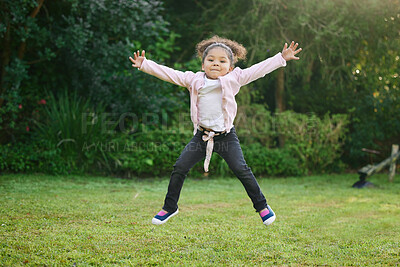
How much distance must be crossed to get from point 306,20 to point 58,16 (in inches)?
179

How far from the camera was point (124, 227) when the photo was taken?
440 centimetres

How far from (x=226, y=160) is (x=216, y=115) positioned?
1.22 feet

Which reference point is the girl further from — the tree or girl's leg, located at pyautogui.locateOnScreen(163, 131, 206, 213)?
the tree

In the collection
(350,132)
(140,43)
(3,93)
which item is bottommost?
(350,132)

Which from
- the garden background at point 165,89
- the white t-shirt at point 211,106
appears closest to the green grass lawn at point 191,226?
the garden background at point 165,89

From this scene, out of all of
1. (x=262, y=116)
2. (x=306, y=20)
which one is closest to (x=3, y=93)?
(x=262, y=116)

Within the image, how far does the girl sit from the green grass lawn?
39cm

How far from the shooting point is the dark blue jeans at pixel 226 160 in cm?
368

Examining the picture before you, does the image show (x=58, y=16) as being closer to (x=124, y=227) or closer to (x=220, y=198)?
(x=220, y=198)

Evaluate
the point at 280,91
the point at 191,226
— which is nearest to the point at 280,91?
the point at 280,91

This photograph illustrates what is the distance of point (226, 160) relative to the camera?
3.72 metres

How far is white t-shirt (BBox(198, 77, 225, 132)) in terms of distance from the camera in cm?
374

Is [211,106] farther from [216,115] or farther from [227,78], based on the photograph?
[227,78]

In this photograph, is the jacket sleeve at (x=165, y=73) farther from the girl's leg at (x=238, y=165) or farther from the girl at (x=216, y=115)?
the girl's leg at (x=238, y=165)
